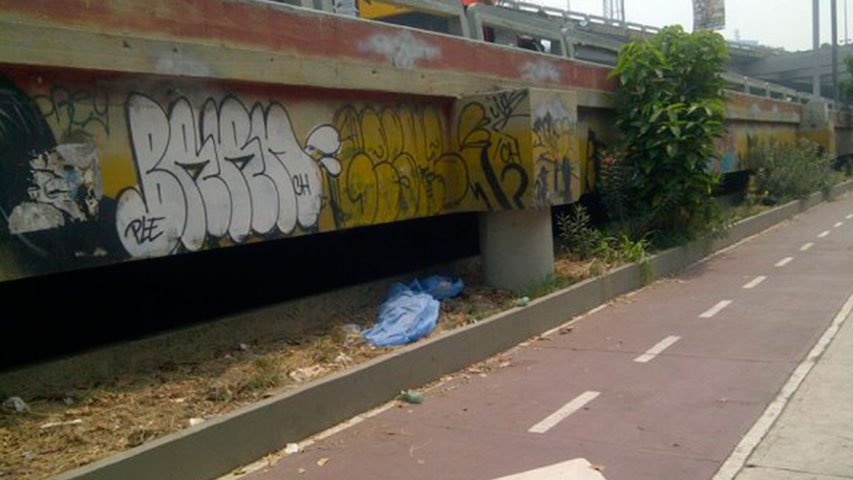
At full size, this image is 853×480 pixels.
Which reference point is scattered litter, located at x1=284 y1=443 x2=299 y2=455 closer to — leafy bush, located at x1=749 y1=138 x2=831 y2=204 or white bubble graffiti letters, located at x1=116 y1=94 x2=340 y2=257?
white bubble graffiti letters, located at x1=116 y1=94 x2=340 y2=257

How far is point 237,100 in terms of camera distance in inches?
285

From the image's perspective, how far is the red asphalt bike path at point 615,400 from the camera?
18.2ft

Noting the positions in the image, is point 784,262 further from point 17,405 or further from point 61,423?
point 17,405

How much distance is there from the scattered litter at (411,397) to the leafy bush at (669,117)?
322 inches

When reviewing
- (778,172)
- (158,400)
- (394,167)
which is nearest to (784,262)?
(394,167)

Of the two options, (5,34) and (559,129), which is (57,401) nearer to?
(5,34)

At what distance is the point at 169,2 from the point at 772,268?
37.8 ft

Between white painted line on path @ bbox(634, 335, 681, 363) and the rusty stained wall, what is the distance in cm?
228

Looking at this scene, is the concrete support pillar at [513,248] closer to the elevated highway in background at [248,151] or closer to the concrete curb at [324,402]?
the elevated highway in background at [248,151]

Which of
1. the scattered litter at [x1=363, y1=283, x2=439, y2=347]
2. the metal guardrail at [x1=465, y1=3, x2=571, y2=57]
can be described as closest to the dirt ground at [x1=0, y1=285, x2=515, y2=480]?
the scattered litter at [x1=363, y1=283, x2=439, y2=347]

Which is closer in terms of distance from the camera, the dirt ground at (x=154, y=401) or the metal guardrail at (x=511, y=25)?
the dirt ground at (x=154, y=401)

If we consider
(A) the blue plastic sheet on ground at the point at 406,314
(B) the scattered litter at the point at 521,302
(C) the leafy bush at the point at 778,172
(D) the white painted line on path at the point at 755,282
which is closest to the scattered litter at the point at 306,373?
(A) the blue plastic sheet on ground at the point at 406,314

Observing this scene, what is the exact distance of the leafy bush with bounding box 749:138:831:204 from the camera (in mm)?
23891

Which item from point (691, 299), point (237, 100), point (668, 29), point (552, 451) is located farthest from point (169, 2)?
point (668, 29)
